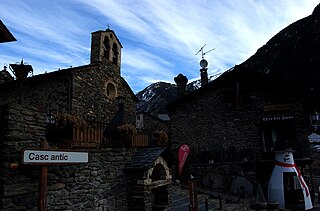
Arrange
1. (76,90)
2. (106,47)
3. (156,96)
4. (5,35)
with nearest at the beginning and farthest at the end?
(5,35), (76,90), (106,47), (156,96)

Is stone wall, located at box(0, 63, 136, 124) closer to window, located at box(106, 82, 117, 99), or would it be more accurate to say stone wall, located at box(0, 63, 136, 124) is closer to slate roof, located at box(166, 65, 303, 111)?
window, located at box(106, 82, 117, 99)

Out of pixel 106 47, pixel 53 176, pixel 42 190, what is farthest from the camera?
pixel 106 47

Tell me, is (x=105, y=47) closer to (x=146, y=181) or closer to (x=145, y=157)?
(x=145, y=157)

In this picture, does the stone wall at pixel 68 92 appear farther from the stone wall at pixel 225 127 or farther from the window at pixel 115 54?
→ the stone wall at pixel 225 127

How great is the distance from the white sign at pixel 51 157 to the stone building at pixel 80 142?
119 mm

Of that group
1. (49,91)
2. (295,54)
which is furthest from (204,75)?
(295,54)

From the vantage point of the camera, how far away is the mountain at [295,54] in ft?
121

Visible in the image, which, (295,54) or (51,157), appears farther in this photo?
(295,54)

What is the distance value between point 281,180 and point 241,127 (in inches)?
154

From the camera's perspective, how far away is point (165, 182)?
8852mm

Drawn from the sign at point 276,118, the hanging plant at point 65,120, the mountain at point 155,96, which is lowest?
the hanging plant at point 65,120

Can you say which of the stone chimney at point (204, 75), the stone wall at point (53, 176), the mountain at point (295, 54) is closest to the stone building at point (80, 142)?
the stone wall at point (53, 176)

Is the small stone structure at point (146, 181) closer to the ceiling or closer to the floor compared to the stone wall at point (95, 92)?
closer to the floor

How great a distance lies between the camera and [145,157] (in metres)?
8.29
